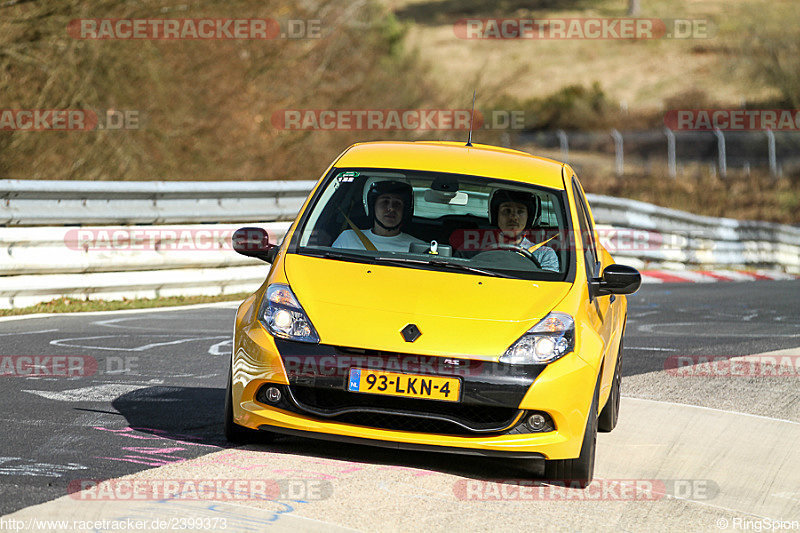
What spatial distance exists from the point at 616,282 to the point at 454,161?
1.24m

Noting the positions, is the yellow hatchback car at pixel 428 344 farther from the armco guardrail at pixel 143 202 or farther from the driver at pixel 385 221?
the armco guardrail at pixel 143 202

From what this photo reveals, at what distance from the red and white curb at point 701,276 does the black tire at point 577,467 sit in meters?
13.2

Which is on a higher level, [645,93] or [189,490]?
[645,93]

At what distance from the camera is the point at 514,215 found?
7.03 m

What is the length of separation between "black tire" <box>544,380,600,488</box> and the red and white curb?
43.3 ft

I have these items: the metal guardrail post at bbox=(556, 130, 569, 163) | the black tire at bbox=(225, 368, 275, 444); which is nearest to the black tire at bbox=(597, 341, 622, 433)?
the black tire at bbox=(225, 368, 275, 444)

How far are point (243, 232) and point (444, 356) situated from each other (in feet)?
5.18

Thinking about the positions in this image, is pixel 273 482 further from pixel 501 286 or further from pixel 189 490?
pixel 501 286

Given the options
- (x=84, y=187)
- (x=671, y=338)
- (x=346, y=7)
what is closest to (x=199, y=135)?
(x=346, y=7)

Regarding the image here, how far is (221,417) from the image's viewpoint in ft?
22.4

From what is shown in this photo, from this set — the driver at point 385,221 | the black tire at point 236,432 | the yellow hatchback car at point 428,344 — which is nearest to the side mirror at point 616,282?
the yellow hatchback car at point 428,344

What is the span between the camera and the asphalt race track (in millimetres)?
4938

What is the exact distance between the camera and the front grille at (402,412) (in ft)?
18.3

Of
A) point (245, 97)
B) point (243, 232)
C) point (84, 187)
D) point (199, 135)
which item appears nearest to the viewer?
point (243, 232)
